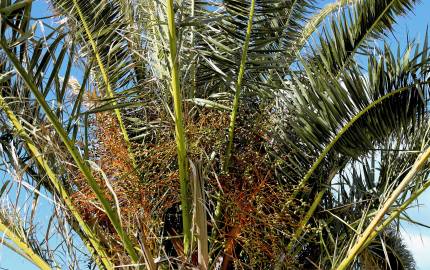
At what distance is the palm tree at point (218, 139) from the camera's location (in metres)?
4.00

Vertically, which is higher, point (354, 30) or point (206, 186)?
point (354, 30)

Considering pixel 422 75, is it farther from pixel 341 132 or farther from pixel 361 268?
pixel 361 268

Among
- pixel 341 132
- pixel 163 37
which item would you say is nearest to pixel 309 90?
pixel 341 132

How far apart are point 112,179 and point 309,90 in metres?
1.45

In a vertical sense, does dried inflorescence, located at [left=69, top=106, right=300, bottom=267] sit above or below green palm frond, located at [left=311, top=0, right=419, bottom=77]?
below

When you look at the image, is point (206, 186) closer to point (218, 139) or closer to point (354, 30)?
point (218, 139)

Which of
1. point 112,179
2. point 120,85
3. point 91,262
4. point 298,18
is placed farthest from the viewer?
point 298,18

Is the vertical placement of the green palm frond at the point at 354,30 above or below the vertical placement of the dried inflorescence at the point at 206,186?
above

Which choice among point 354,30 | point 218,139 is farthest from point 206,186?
point 354,30

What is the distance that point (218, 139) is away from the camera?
15.1ft

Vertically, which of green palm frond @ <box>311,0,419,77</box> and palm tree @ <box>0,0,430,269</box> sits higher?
green palm frond @ <box>311,0,419,77</box>

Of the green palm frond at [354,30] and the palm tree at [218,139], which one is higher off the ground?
the green palm frond at [354,30]

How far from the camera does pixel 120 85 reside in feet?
17.5

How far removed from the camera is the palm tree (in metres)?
4.00
